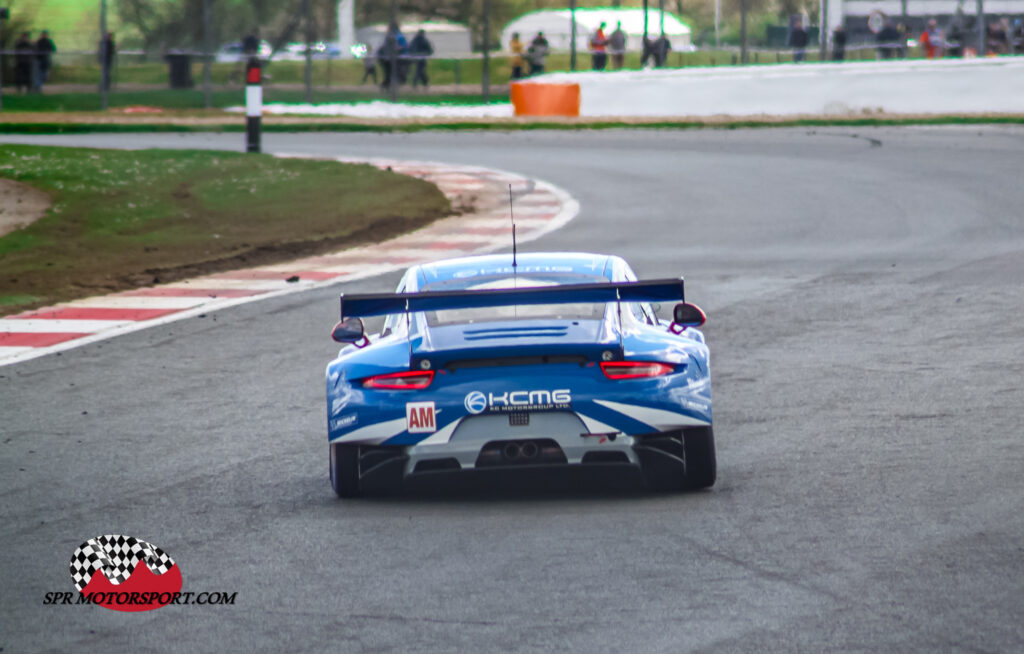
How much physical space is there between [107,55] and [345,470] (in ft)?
111

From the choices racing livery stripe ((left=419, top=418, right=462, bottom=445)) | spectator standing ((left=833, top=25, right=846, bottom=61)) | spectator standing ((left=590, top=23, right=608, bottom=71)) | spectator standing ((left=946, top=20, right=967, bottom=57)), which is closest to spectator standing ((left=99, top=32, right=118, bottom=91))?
spectator standing ((left=590, top=23, right=608, bottom=71))

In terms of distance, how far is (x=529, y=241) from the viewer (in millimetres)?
18047

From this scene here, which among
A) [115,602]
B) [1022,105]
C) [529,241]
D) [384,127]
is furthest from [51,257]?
[1022,105]

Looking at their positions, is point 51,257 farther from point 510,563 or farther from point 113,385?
point 510,563

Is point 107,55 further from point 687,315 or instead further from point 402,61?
point 687,315

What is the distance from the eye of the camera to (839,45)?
39375 millimetres

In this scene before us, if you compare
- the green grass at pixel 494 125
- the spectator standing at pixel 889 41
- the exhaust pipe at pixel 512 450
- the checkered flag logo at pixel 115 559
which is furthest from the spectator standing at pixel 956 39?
the checkered flag logo at pixel 115 559

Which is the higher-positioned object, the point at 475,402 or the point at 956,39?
the point at 956,39

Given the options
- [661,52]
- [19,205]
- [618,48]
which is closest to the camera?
[19,205]

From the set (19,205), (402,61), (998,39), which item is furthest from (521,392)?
(402,61)

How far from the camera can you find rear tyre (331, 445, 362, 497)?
7578mm

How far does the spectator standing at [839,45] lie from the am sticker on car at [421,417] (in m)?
33.2

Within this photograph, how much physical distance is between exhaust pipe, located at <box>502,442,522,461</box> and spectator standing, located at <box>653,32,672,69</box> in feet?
112

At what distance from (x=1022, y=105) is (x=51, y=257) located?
23.0m
